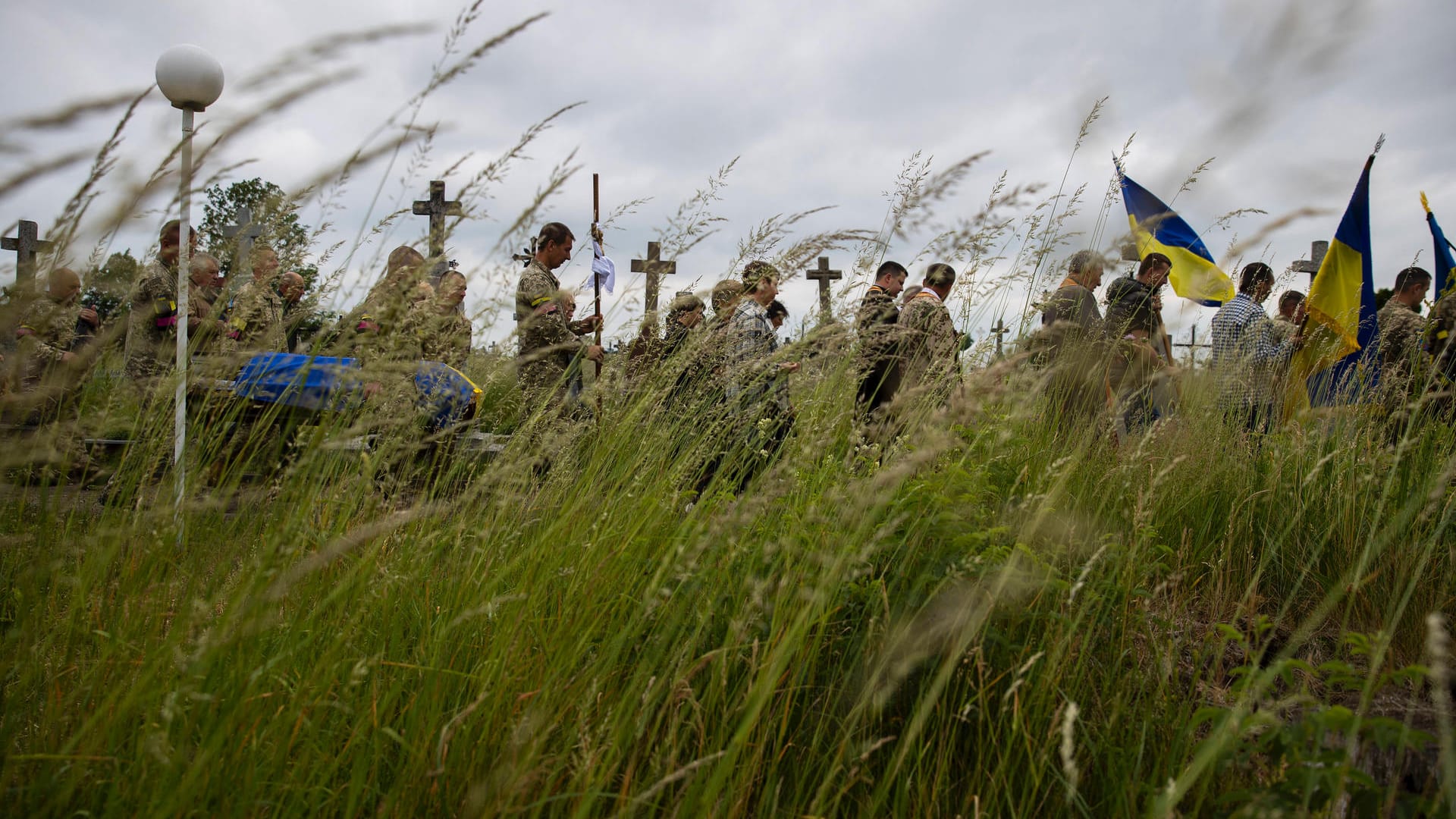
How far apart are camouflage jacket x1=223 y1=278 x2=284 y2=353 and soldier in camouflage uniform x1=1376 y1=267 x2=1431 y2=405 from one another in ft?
11.0

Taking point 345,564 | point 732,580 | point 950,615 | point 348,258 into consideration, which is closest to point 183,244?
point 348,258

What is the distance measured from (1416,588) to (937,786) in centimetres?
187

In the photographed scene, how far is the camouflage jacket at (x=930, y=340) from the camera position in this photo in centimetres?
256

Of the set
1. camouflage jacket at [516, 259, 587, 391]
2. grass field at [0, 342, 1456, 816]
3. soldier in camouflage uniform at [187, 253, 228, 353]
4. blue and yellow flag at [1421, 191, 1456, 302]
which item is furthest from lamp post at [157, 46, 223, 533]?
blue and yellow flag at [1421, 191, 1456, 302]

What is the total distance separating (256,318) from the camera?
2.54 meters

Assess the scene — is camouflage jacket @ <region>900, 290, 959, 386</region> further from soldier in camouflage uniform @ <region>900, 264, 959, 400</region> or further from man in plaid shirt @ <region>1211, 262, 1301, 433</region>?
man in plaid shirt @ <region>1211, 262, 1301, 433</region>

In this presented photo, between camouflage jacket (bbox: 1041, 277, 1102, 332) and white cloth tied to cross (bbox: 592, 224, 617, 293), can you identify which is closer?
camouflage jacket (bbox: 1041, 277, 1102, 332)

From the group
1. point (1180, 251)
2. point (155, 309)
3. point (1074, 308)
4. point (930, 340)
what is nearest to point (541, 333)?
point (155, 309)

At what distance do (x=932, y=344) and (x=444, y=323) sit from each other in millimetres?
1856

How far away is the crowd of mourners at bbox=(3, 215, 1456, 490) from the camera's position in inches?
62.6

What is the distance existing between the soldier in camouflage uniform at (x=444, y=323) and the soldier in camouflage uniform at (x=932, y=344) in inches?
47.7

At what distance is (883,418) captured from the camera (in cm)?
219

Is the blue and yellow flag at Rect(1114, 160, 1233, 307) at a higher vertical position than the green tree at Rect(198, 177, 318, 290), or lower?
higher

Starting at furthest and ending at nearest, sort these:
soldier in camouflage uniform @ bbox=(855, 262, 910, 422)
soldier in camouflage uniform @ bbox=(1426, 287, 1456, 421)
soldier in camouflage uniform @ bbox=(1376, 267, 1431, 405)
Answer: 1. soldier in camouflage uniform @ bbox=(1426, 287, 1456, 421)
2. soldier in camouflage uniform @ bbox=(1376, 267, 1431, 405)
3. soldier in camouflage uniform @ bbox=(855, 262, 910, 422)
